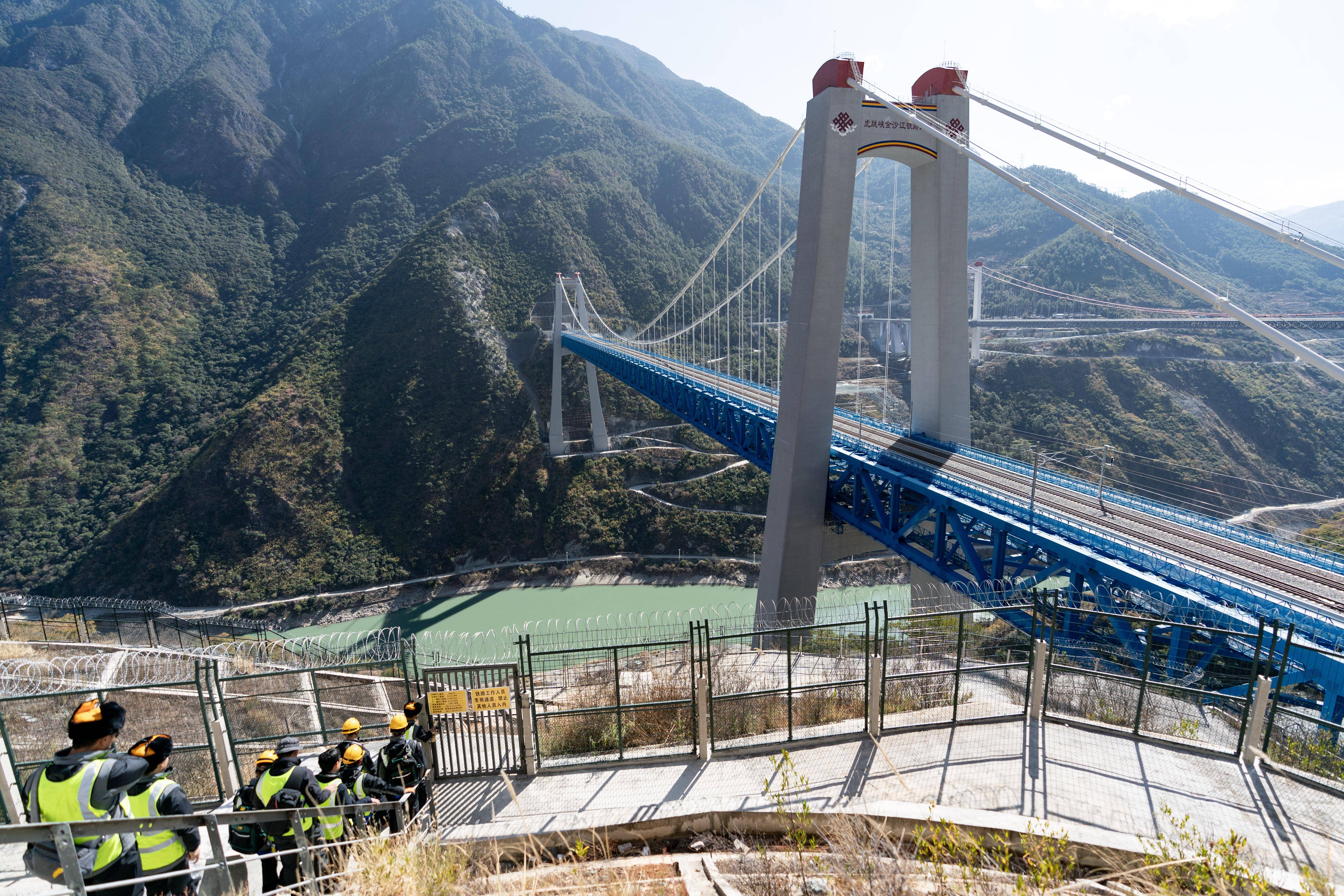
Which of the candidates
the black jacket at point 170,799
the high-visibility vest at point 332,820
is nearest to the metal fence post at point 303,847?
the high-visibility vest at point 332,820

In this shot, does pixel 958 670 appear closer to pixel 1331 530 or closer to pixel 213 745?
pixel 213 745

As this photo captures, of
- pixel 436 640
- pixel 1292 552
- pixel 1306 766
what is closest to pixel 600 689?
pixel 1306 766

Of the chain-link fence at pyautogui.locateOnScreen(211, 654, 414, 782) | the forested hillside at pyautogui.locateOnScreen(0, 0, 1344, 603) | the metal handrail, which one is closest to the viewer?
the metal handrail

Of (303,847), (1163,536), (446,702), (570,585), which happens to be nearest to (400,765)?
(446,702)

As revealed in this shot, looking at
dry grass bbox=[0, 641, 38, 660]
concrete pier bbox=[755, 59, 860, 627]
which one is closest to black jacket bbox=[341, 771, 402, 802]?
concrete pier bbox=[755, 59, 860, 627]

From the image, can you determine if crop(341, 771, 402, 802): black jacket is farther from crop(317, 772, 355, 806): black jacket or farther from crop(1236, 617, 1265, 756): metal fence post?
crop(1236, 617, 1265, 756): metal fence post

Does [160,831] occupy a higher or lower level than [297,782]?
higher
